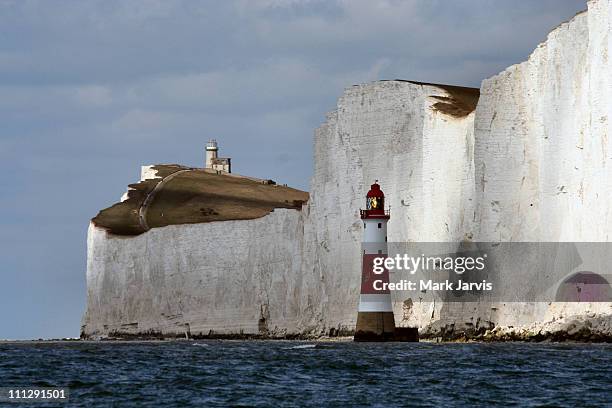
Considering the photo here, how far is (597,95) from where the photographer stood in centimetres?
5266

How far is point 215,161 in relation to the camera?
104 m

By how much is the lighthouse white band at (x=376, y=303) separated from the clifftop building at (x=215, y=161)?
47.0 m

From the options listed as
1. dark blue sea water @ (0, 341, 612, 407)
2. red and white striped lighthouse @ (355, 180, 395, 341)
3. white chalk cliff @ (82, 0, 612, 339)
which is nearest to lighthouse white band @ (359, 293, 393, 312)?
red and white striped lighthouse @ (355, 180, 395, 341)

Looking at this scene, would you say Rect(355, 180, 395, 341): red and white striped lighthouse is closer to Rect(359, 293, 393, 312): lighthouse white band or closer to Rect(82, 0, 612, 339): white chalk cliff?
Rect(359, 293, 393, 312): lighthouse white band

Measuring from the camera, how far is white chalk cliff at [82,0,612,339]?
54125mm

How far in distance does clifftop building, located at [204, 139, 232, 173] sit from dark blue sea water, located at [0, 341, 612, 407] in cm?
4626

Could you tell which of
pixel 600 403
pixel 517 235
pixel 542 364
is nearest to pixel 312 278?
pixel 517 235

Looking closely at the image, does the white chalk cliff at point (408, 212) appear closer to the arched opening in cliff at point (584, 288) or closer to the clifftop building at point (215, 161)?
the arched opening in cliff at point (584, 288)

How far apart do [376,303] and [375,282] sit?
901 millimetres

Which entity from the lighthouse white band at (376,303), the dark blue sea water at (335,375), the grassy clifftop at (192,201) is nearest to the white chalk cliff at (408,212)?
the grassy clifftop at (192,201)

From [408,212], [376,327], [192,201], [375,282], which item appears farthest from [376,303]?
[192,201]

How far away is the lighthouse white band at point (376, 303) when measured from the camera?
5509 cm

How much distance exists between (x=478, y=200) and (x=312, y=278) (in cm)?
1142

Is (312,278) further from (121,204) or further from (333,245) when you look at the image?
(121,204)
